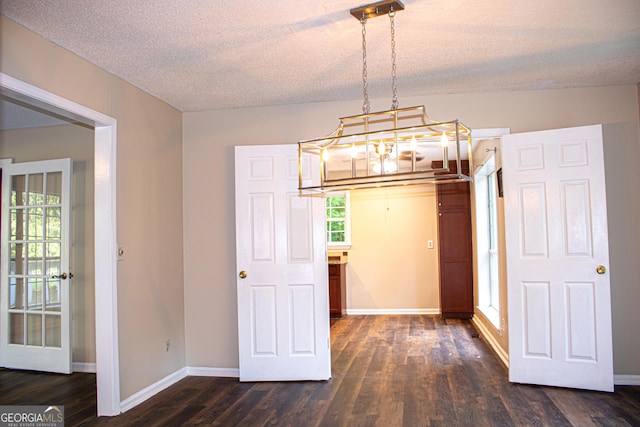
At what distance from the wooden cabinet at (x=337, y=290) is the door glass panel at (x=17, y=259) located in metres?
4.04

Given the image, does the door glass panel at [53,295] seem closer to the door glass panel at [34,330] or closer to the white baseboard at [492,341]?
the door glass panel at [34,330]

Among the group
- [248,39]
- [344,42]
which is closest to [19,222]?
[248,39]

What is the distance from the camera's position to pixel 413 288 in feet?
26.2

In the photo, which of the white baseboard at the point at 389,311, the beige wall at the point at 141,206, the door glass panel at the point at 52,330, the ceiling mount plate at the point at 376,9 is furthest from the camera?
the white baseboard at the point at 389,311

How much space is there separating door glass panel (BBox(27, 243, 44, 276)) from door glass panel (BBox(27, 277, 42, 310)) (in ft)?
0.24

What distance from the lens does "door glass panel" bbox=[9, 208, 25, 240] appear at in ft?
16.3

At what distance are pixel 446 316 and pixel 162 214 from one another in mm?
4700

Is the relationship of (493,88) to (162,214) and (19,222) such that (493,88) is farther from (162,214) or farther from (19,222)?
(19,222)

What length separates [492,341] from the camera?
5.51 meters

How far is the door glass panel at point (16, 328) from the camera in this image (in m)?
4.81

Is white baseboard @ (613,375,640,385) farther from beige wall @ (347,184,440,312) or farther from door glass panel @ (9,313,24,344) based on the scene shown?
door glass panel @ (9,313,24,344)

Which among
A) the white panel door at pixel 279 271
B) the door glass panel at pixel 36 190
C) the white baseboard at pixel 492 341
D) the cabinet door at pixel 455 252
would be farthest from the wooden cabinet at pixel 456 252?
the door glass panel at pixel 36 190

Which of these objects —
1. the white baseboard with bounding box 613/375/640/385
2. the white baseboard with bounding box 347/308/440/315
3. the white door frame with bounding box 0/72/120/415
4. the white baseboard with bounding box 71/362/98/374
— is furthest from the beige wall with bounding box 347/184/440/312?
the white door frame with bounding box 0/72/120/415

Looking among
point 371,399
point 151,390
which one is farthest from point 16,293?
point 371,399
